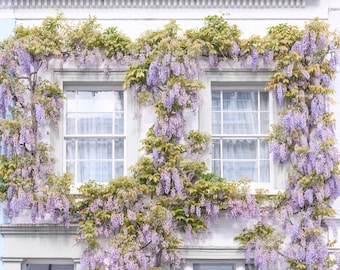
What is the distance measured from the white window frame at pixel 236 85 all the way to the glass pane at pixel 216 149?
201 mm

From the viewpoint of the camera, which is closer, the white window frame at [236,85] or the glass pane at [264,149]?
the white window frame at [236,85]

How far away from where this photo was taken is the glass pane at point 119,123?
17422 mm

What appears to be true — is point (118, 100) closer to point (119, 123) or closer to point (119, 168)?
point (119, 123)

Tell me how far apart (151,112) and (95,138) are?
101cm

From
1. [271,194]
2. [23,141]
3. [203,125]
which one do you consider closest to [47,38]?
[23,141]

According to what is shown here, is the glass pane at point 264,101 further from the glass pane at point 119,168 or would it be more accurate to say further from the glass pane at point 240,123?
the glass pane at point 119,168

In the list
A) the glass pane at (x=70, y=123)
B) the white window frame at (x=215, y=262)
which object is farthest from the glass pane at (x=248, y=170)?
the glass pane at (x=70, y=123)

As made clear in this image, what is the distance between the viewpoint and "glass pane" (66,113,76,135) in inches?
687

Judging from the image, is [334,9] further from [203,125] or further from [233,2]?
[203,125]

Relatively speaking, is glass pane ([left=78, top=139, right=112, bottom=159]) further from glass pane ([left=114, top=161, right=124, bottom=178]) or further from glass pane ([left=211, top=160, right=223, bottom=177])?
glass pane ([left=211, top=160, right=223, bottom=177])

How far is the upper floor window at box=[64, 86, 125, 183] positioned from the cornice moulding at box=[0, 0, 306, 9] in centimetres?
138

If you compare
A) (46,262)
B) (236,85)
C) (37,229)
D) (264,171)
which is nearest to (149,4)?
(236,85)

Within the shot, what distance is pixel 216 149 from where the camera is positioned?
17.4m

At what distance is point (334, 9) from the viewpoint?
1761cm
